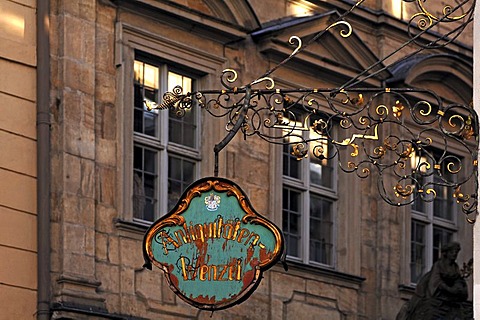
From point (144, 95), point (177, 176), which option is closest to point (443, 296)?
point (177, 176)

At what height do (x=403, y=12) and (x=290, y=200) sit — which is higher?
(x=403, y=12)

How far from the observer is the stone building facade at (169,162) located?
705 inches

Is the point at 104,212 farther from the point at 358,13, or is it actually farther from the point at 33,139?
the point at 358,13

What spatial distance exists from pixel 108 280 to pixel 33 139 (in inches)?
68.4

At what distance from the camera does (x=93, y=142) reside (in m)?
18.6

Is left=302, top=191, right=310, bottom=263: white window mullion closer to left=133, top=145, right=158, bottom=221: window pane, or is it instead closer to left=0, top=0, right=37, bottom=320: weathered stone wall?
left=133, top=145, right=158, bottom=221: window pane

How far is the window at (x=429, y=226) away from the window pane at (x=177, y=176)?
13.8 ft

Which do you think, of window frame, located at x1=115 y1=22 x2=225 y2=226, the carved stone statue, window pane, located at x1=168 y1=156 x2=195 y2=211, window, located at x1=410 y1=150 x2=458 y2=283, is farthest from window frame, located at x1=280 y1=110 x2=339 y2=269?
window frame, located at x1=115 y1=22 x2=225 y2=226

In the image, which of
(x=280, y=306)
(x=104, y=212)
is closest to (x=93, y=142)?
(x=104, y=212)

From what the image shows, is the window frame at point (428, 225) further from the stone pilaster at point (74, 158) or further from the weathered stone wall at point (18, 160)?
the weathered stone wall at point (18, 160)

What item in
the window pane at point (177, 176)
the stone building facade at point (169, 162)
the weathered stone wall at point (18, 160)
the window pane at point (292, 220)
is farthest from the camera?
the window pane at point (292, 220)

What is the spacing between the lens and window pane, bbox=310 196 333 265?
2192 cm

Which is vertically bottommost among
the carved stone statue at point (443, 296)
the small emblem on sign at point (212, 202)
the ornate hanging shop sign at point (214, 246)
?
the ornate hanging shop sign at point (214, 246)

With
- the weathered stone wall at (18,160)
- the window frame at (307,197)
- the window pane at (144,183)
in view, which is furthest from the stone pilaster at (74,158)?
the window frame at (307,197)
